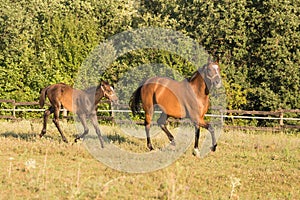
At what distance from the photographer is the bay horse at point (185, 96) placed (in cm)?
1258

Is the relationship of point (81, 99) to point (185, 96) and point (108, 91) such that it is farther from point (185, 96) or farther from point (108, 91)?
point (185, 96)

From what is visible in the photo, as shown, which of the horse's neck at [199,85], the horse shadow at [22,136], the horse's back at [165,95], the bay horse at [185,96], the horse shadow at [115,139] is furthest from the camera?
the horse shadow at [22,136]

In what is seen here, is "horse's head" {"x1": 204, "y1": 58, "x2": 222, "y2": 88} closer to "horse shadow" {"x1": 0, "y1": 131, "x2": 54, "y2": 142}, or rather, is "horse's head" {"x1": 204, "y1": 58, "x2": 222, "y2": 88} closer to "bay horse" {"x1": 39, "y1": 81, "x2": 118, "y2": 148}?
"bay horse" {"x1": 39, "y1": 81, "x2": 118, "y2": 148}

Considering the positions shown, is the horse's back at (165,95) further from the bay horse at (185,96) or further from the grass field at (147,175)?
the grass field at (147,175)

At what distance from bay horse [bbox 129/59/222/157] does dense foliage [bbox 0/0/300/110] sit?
45.1ft

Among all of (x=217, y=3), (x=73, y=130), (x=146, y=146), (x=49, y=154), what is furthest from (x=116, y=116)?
(x=49, y=154)

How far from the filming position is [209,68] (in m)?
12.3

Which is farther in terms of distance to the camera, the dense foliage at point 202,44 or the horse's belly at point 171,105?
the dense foliage at point 202,44

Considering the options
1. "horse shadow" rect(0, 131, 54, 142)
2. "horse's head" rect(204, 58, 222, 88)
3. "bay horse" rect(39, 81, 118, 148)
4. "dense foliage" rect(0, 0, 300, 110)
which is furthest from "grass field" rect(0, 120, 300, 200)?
"dense foliage" rect(0, 0, 300, 110)

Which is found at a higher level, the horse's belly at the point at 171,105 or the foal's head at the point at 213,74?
the foal's head at the point at 213,74

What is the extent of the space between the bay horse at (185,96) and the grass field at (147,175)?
96cm

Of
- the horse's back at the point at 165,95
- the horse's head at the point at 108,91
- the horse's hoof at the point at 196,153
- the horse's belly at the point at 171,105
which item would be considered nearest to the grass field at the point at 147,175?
the horse's hoof at the point at 196,153

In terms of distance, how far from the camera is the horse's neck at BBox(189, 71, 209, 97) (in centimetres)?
1278

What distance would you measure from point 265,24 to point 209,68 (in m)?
18.4
